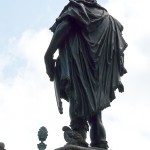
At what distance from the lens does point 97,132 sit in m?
7.34

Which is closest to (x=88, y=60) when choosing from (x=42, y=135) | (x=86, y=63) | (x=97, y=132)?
(x=86, y=63)

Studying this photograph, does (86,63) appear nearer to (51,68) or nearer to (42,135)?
(51,68)

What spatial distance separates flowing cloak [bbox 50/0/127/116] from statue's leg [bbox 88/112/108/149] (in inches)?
5.4

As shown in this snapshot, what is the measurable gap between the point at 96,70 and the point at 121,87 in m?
0.48

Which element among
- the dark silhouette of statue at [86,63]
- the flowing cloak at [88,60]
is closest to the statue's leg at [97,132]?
the dark silhouette of statue at [86,63]

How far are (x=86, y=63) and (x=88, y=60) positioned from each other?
0.23 feet

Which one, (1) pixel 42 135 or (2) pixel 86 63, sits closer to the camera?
(2) pixel 86 63

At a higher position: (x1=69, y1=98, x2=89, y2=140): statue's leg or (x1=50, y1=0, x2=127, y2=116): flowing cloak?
(x1=50, y1=0, x2=127, y2=116): flowing cloak

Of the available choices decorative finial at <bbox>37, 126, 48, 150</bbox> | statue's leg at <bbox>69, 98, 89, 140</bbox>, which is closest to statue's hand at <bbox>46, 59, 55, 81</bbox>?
statue's leg at <bbox>69, 98, 89, 140</bbox>

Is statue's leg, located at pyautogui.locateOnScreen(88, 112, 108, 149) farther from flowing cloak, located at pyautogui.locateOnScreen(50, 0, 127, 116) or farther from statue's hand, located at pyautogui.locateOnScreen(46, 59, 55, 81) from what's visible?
statue's hand, located at pyautogui.locateOnScreen(46, 59, 55, 81)

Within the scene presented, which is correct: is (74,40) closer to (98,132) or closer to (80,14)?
(80,14)

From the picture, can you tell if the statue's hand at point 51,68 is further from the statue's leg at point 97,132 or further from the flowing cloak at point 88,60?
the statue's leg at point 97,132

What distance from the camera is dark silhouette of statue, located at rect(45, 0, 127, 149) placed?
290 inches

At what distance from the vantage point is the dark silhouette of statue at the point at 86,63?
24.2 ft
